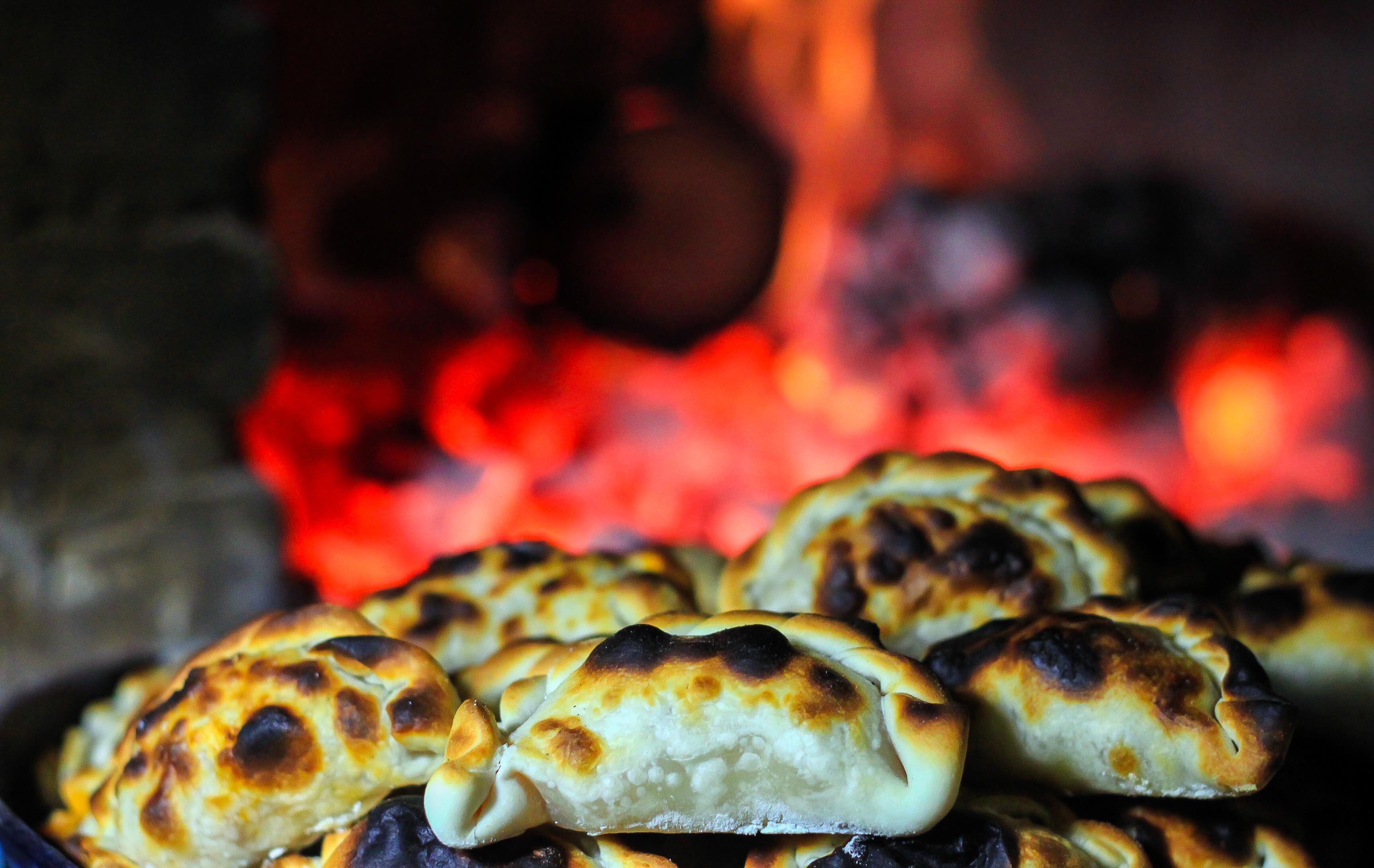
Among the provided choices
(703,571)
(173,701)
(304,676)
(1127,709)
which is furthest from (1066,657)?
(173,701)

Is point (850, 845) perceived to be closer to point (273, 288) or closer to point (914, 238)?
point (273, 288)

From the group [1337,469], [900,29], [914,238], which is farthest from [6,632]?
[1337,469]

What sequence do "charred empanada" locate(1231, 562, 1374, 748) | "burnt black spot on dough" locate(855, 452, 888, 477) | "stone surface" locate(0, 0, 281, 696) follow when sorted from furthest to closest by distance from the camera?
"stone surface" locate(0, 0, 281, 696), "burnt black spot on dough" locate(855, 452, 888, 477), "charred empanada" locate(1231, 562, 1374, 748)

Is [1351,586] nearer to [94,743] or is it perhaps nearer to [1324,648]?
[1324,648]

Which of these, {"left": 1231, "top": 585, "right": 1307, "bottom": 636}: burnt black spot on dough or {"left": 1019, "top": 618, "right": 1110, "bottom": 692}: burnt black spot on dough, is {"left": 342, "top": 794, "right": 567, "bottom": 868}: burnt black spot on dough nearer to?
{"left": 1019, "top": 618, "right": 1110, "bottom": 692}: burnt black spot on dough

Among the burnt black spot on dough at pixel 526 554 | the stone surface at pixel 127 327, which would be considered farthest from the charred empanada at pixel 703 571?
the stone surface at pixel 127 327

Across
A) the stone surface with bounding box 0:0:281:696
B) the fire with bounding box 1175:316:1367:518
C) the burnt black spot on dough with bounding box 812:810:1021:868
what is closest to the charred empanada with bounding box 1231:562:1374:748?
the burnt black spot on dough with bounding box 812:810:1021:868

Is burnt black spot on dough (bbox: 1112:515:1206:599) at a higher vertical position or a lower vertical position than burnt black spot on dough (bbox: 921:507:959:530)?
lower

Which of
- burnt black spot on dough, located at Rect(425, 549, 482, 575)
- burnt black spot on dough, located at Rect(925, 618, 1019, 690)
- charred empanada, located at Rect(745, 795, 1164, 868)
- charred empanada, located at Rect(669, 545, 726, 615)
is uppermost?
burnt black spot on dough, located at Rect(425, 549, 482, 575)
